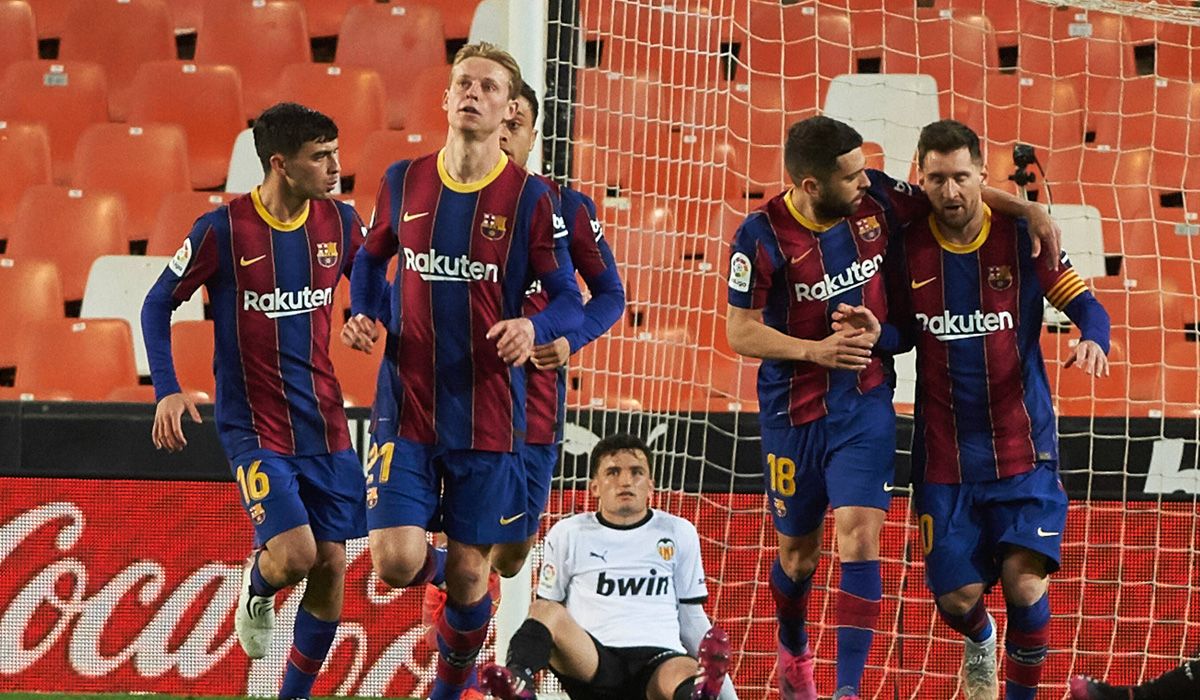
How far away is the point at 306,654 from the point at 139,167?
4475 mm

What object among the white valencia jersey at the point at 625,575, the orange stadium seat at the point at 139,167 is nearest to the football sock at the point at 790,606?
the white valencia jersey at the point at 625,575

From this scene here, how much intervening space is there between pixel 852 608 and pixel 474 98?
1.92 m

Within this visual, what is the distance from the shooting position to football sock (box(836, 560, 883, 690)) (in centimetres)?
504

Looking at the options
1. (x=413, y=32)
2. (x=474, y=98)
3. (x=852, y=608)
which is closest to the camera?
(x=474, y=98)

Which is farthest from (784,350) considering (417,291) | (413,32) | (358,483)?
(413,32)

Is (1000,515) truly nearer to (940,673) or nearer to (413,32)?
(940,673)

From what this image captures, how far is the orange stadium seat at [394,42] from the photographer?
9703 mm

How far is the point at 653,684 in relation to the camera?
543 centimetres

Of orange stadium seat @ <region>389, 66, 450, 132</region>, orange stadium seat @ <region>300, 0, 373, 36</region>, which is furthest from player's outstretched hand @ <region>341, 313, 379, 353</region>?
orange stadium seat @ <region>300, 0, 373, 36</region>

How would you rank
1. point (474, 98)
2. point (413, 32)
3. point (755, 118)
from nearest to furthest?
point (474, 98)
point (755, 118)
point (413, 32)

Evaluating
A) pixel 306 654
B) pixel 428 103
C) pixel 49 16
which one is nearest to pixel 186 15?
pixel 49 16

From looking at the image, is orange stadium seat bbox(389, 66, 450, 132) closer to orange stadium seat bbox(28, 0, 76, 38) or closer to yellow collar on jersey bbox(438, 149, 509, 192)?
orange stadium seat bbox(28, 0, 76, 38)

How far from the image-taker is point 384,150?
29.2 ft

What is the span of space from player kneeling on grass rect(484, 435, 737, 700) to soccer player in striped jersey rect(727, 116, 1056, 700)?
516mm
